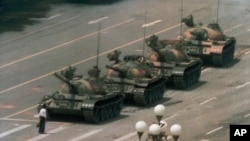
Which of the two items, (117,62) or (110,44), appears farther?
(110,44)

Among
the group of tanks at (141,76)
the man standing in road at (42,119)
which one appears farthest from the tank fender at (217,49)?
the man standing in road at (42,119)

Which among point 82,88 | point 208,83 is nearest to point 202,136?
point 82,88

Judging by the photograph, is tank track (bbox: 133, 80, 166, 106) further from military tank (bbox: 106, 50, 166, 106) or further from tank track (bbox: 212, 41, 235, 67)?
tank track (bbox: 212, 41, 235, 67)

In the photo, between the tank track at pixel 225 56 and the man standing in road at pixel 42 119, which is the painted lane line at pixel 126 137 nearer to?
the man standing in road at pixel 42 119

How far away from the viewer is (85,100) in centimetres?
7181

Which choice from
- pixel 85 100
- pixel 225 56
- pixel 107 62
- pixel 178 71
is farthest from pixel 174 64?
pixel 85 100

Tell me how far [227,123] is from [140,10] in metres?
37.2

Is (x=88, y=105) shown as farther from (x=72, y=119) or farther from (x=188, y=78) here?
(x=188, y=78)

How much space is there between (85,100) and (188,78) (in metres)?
12.1

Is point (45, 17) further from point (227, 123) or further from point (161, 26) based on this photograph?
point (227, 123)

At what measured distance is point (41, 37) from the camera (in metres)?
98.2

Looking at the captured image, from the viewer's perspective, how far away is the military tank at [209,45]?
8819cm

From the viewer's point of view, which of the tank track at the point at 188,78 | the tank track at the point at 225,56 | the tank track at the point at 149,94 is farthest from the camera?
the tank track at the point at 225,56

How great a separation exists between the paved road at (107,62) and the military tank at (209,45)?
2.79 ft
